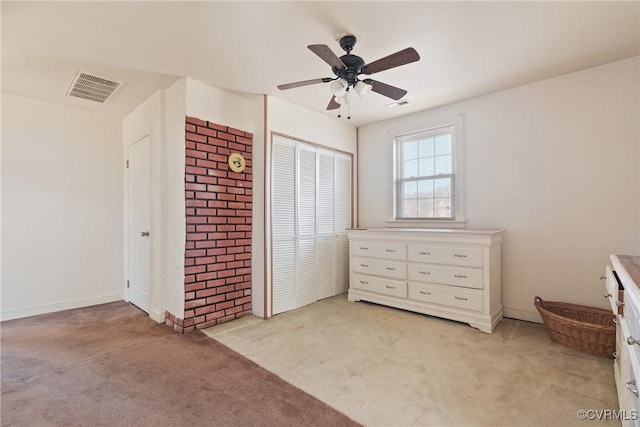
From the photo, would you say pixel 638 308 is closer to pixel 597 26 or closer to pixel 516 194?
pixel 597 26

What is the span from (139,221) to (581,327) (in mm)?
4569

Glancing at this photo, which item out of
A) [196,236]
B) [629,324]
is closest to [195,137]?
[196,236]

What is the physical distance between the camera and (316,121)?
383 centimetres

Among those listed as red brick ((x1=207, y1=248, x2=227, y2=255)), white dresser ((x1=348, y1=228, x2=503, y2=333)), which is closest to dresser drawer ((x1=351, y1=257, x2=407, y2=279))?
white dresser ((x1=348, y1=228, x2=503, y2=333))

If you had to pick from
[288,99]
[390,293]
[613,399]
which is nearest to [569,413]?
[613,399]

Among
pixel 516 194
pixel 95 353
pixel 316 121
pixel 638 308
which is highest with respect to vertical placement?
pixel 316 121

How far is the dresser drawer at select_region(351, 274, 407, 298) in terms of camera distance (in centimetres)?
336

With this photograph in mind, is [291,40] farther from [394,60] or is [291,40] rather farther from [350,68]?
[394,60]

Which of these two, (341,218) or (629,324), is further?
(341,218)

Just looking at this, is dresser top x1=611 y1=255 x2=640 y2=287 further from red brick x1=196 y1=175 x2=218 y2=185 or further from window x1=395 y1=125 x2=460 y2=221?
red brick x1=196 y1=175 x2=218 y2=185

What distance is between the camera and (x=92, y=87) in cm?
297

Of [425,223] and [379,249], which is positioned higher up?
[425,223]

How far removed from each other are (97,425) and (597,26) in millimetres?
4109

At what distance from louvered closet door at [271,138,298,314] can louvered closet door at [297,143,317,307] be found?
3.7 inches
